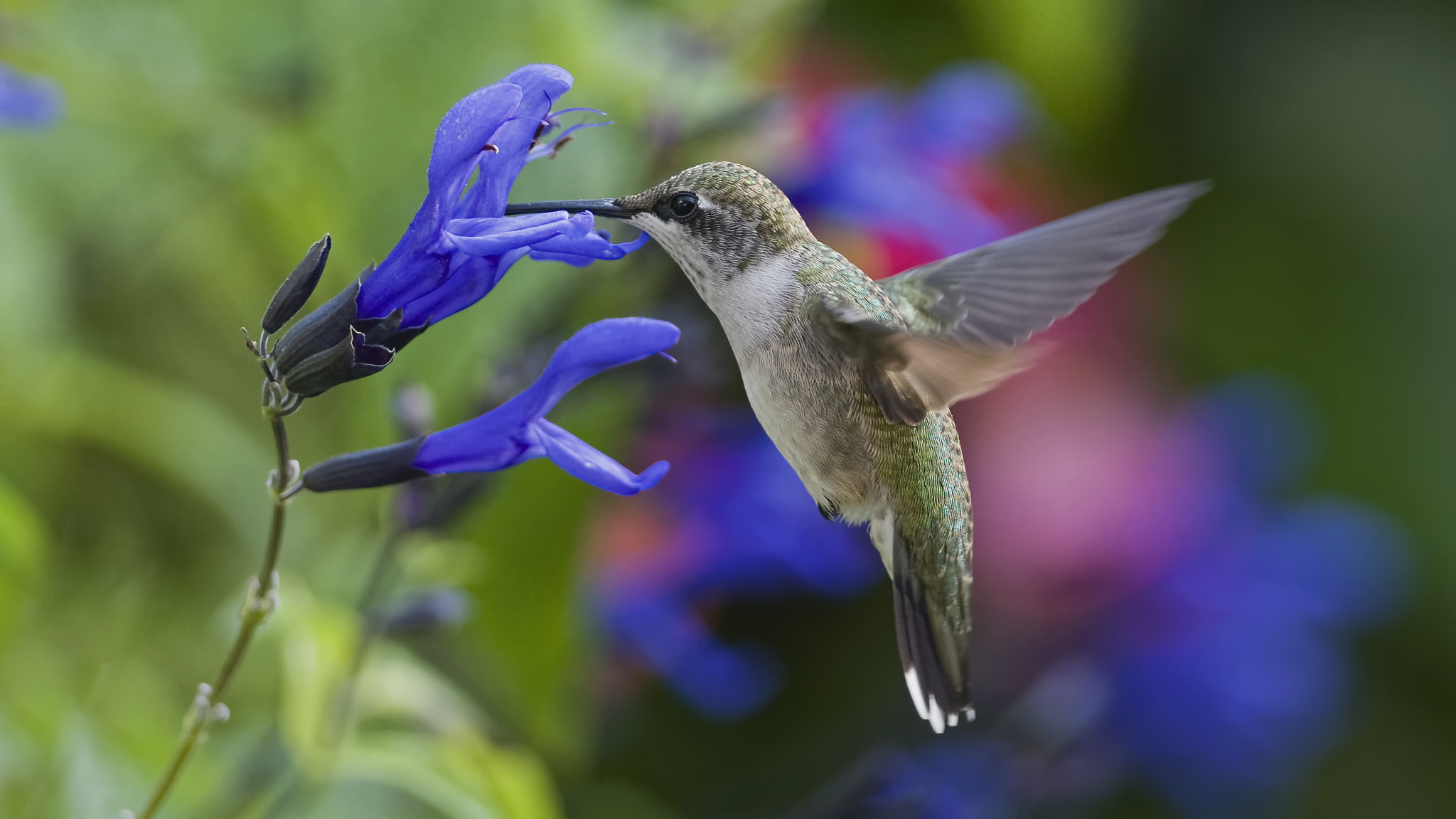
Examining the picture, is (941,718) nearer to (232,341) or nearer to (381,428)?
(381,428)

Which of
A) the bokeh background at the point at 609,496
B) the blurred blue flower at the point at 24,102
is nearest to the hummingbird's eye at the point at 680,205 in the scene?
the bokeh background at the point at 609,496

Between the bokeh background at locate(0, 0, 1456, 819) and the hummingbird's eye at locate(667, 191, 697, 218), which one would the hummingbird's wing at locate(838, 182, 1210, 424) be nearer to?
the hummingbird's eye at locate(667, 191, 697, 218)

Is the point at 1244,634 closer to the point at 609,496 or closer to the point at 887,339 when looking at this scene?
the point at 609,496

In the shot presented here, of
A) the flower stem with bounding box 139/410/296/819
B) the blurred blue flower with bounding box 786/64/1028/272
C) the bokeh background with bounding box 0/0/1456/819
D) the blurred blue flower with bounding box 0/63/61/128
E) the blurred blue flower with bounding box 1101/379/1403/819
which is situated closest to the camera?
the flower stem with bounding box 139/410/296/819

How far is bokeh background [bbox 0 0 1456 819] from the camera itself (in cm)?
98

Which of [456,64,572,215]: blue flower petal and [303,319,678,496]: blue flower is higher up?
[456,64,572,215]: blue flower petal

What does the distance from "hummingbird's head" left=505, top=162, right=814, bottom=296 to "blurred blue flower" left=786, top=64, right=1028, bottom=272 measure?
1.27 feet

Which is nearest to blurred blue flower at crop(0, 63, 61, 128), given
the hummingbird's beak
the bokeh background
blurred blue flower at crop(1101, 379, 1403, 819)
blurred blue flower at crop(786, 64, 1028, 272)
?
the bokeh background

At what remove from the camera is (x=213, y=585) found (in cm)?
117

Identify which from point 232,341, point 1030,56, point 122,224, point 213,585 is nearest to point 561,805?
point 213,585

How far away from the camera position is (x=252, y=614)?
0.58 meters

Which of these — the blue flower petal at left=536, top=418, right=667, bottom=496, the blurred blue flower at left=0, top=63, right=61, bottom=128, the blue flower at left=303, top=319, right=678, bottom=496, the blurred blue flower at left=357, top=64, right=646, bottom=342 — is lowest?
the blue flower petal at left=536, top=418, right=667, bottom=496

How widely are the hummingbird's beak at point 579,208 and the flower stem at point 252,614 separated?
6.0 inches

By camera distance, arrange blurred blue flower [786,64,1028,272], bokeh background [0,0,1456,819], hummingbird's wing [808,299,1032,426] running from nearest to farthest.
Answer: hummingbird's wing [808,299,1032,426] < bokeh background [0,0,1456,819] < blurred blue flower [786,64,1028,272]
